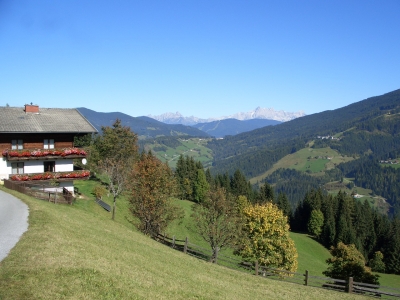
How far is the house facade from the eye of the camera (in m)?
40.1

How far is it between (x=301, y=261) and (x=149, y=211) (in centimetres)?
4252

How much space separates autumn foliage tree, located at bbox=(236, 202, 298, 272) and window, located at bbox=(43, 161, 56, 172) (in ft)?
83.6

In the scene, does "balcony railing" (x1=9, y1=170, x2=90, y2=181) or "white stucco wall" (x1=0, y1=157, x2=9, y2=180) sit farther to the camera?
"white stucco wall" (x1=0, y1=157, x2=9, y2=180)

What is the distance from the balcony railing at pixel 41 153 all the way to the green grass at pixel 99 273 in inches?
633

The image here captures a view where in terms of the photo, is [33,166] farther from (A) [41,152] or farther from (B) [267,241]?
(B) [267,241]

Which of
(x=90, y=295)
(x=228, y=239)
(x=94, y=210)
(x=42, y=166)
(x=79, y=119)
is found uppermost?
(x=79, y=119)

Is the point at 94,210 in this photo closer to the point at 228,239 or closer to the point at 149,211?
the point at 149,211

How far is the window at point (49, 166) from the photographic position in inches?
1679

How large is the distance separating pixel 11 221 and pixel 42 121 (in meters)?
24.6

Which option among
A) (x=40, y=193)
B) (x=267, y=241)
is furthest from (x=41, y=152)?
(x=267, y=241)

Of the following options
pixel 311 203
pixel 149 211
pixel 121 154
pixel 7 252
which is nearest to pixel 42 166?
pixel 149 211

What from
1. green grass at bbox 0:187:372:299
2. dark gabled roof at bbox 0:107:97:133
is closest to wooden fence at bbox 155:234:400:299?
green grass at bbox 0:187:372:299

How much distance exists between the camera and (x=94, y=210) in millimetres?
42250

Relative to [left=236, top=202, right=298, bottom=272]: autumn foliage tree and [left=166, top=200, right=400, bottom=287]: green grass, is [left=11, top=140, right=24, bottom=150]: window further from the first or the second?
[left=236, top=202, right=298, bottom=272]: autumn foliage tree
